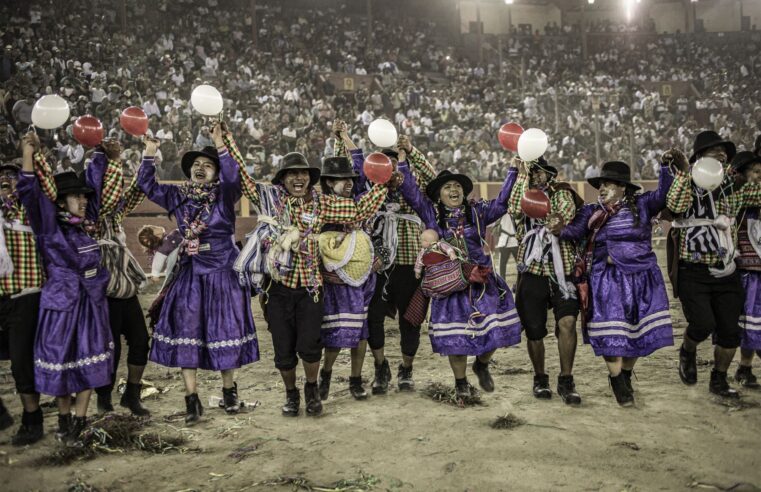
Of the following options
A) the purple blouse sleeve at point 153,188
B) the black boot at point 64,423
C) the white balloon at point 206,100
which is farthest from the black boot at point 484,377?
the black boot at point 64,423

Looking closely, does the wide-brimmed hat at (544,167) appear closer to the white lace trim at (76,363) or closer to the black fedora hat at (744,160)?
the black fedora hat at (744,160)

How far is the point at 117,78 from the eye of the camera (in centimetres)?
1633

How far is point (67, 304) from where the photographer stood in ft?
13.9

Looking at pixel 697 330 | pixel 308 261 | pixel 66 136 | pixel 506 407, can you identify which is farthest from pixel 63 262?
pixel 66 136

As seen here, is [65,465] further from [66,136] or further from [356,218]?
[66,136]

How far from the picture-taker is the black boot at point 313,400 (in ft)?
15.6

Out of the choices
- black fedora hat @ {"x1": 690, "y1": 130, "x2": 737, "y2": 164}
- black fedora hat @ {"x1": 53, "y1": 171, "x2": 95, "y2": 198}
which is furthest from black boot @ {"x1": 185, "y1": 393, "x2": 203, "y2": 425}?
black fedora hat @ {"x1": 690, "y1": 130, "x2": 737, "y2": 164}

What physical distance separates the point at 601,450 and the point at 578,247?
5.69ft

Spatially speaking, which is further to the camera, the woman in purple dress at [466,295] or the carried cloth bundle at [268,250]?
the woman in purple dress at [466,295]

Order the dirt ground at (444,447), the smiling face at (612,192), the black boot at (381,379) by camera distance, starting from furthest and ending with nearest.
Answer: the black boot at (381,379)
the smiling face at (612,192)
the dirt ground at (444,447)

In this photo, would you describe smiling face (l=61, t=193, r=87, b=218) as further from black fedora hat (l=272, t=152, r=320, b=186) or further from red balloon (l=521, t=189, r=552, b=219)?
red balloon (l=521, t=189, r=552, b=219)

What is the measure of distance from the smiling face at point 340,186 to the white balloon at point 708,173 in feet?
8.05

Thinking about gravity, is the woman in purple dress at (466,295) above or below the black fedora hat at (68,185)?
below

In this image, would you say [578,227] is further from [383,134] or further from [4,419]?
[4,419]
